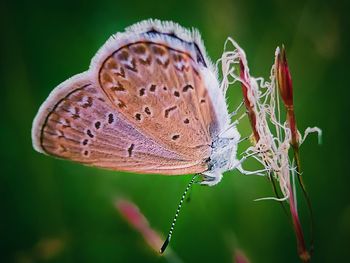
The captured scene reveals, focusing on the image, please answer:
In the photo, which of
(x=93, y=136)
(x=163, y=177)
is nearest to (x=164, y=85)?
(x=93, y=136)

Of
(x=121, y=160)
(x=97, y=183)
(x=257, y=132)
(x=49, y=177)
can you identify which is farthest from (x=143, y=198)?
(x=257, y=132)

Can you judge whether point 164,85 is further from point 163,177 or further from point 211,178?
point 163,177

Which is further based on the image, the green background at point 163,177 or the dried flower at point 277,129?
the green background at point 163,177

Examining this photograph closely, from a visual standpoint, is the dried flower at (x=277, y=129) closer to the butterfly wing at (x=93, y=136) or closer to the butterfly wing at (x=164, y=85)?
the butterfly wing at (x=164, y=85)

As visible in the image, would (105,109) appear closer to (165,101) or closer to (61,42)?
(165,101)

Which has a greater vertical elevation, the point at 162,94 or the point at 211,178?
the point at 162,94

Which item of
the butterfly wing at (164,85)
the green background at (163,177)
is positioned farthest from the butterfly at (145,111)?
the green background at (163,177)
